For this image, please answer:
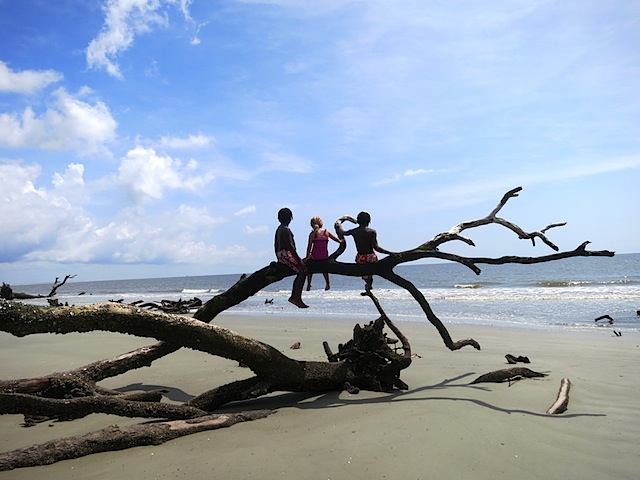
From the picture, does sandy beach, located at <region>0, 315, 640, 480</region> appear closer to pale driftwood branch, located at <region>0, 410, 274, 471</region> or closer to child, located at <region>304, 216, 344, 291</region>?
pale driftwood branch, located at <region>0, 410, 274, 471</region>

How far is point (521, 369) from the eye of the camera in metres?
6.84

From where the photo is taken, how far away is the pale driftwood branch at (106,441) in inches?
155

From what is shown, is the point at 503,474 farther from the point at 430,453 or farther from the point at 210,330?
the point at 210,330

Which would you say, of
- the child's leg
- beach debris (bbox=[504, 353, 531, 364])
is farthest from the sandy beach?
the child's leg

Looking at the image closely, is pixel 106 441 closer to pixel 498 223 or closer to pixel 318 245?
pixel 318 245

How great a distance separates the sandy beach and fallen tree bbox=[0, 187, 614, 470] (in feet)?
1.00

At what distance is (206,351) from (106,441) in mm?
1262

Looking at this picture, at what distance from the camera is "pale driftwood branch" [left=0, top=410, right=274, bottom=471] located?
Answer: 393 centimetres

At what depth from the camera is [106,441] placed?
13.8 feet

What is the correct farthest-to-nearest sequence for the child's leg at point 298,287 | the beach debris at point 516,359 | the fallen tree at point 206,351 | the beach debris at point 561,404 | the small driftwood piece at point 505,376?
the beach debris at point 516,359 < the small driftwood piece at point 505,376 < the child's leg at point 298,287 < the beach debris at point 561,404 < the fallen tree at point 206,351

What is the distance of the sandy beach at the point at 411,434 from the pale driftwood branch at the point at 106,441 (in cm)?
8

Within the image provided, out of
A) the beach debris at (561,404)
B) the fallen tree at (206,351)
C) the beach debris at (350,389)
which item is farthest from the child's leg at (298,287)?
the beach debris at (561,404)

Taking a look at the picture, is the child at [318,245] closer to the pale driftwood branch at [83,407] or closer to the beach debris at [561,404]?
the pale driftwood branch at [83,407]

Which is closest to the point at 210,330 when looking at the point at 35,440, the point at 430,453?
the point at 35,440
